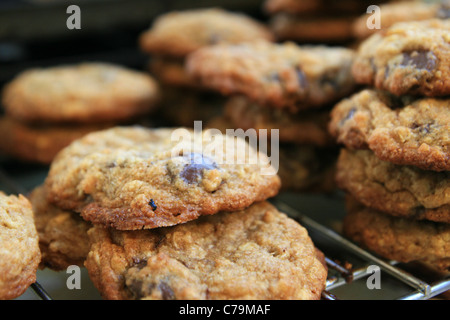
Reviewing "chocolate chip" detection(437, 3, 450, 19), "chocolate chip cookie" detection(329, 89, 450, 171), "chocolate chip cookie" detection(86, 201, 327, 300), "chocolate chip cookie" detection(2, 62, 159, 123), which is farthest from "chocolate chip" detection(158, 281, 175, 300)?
"chocolate chip" detection(437, 3, 450, 19)

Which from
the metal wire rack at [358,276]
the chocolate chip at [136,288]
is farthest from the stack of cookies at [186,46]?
the chocolate chip at [136,288]

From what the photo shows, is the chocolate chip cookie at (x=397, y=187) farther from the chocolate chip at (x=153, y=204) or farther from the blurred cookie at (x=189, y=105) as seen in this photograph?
the blurred cookie at (x=189, y=105)

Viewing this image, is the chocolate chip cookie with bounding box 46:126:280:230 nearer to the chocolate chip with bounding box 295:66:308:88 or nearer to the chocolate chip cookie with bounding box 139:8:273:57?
the chocolate chip with bounding box 295:66:308:88
